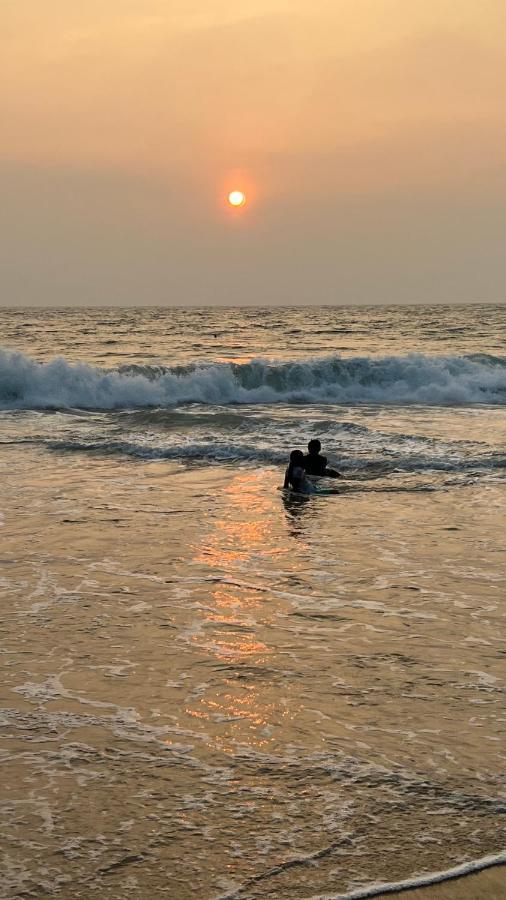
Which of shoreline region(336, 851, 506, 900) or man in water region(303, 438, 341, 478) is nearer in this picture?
shoreline region(336, 851, 506, 900)

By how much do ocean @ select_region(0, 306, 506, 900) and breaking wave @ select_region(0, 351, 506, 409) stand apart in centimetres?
1310

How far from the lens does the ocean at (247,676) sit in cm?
438

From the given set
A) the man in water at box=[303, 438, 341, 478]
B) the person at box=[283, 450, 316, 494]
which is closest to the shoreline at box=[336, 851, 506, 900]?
the person at box=[283, 450, 316, 494]

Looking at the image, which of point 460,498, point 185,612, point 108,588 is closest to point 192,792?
point 185,612

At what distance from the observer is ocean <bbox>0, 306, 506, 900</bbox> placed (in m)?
4.38

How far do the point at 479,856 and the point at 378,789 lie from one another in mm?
729

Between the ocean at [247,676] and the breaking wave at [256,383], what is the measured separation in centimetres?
1310

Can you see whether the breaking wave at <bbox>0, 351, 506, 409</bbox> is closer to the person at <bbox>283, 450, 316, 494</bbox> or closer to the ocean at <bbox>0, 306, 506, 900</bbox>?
the ocean at <bbox>0, 306, 506, 900</bbox>

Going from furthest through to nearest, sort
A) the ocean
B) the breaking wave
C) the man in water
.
→ the breaking wave
the man in water
the ocean

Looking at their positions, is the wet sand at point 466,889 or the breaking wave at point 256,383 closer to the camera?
the wet sand at point 466,889

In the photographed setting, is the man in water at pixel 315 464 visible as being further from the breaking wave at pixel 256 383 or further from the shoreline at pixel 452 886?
the breaking wave at pixel 256 383

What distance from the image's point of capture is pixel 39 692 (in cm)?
Answer: 610

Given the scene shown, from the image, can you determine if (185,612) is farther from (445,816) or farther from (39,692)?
(445,816)

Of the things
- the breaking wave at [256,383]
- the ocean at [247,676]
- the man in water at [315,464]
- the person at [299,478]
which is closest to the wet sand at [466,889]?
the ocean at [247,676]
